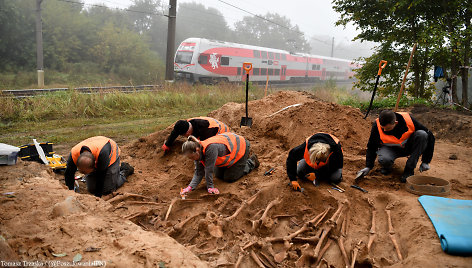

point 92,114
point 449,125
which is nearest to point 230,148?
point 449,125

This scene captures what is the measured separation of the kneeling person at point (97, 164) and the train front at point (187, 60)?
641 inches

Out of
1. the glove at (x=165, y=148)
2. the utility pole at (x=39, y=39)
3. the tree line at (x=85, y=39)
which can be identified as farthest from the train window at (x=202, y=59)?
the glove at (x=165, y=148)

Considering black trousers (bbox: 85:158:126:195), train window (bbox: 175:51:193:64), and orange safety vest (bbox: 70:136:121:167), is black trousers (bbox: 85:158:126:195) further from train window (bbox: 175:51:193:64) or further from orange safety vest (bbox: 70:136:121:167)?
train window (bbox: 175:51:193:64)

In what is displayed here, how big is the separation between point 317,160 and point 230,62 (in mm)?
18477

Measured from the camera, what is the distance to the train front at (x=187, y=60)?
2042cm

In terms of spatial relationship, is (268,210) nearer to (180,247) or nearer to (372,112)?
(180,247)

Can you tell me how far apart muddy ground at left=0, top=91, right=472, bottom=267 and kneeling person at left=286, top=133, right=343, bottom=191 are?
17 cm

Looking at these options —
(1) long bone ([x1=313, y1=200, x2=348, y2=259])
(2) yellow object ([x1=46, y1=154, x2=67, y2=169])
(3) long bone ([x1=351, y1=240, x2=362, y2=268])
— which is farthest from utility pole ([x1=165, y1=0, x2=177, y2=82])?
(3) long bone ([x1=351, y1=240, x2=362, y2=268])

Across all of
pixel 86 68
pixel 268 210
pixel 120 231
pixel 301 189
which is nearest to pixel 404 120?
pixel 301 189

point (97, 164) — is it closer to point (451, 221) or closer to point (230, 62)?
point (451, 221)

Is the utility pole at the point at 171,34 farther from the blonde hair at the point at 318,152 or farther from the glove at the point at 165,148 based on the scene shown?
the blonde hair at the point at 318,152

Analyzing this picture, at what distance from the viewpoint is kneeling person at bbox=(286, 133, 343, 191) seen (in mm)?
4109

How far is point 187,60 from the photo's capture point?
67.9 feet

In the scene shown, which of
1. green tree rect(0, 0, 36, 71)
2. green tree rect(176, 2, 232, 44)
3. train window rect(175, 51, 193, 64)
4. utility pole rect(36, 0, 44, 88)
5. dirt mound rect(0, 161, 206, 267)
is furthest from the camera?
green tree rect(176, 2, 232, 44)
